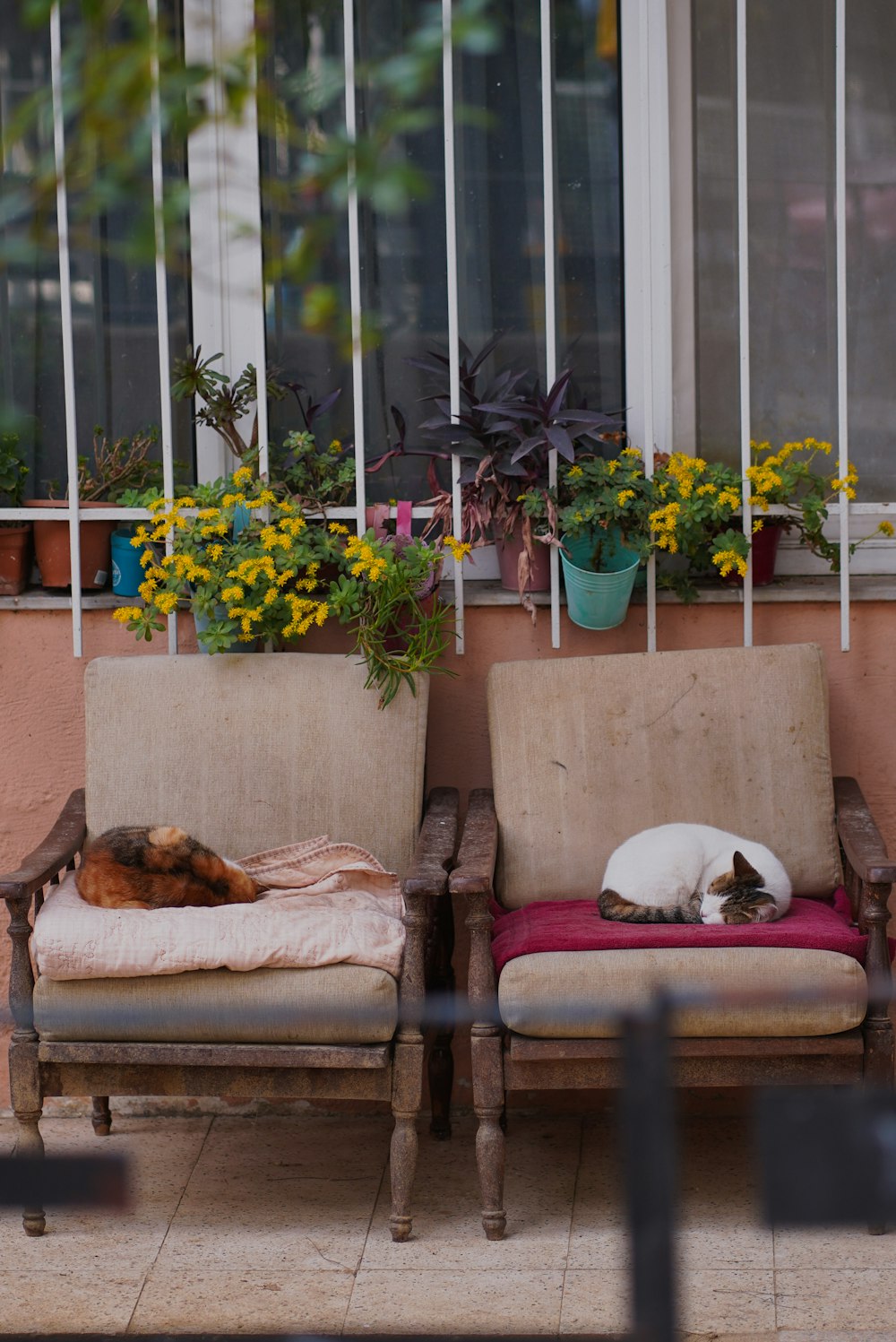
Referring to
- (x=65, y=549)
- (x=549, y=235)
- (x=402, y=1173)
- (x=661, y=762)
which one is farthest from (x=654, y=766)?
(x=65, y=549)

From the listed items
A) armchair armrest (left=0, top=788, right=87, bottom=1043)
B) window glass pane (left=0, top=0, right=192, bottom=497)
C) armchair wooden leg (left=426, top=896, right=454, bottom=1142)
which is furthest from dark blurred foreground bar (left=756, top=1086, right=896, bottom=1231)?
window glass pane (left=0, top=0, right=192, bottom=497)

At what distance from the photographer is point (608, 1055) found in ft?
8.73

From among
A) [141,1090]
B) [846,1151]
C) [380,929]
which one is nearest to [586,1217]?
[380,929]

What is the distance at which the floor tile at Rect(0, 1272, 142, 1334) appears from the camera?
8.14 feet

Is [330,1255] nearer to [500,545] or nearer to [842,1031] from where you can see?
[842,1031]

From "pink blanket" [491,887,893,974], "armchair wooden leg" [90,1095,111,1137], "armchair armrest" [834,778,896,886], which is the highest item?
"armchair armrest" [834,778,896,886]

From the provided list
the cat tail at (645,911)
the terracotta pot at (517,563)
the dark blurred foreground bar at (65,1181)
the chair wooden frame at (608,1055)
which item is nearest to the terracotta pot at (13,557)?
the terracotta pot at (517,563)

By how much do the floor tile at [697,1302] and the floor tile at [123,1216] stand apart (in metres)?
0.80

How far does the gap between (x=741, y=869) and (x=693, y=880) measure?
113 mm

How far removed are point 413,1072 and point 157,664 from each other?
3.58 feet

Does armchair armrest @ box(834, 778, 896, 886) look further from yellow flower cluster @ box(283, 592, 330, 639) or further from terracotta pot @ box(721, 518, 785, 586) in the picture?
yellow flower cluster @ box(283, 592, 330, 639)

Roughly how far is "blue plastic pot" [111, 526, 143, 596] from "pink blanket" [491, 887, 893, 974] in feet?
3.96

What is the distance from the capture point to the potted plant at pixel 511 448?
323cm

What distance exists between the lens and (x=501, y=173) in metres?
3.46
